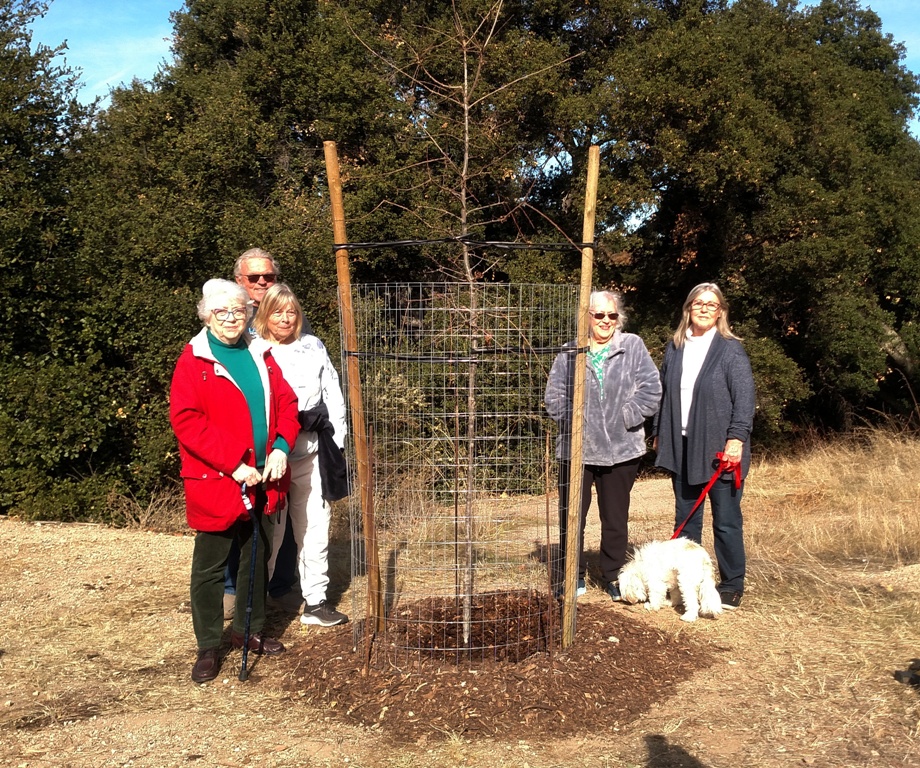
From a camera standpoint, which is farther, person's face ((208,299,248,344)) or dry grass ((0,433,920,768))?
person's face ((208,299,248,344))

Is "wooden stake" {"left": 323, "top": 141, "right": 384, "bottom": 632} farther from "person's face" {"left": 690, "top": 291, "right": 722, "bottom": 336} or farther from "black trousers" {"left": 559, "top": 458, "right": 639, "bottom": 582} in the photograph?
"person's face" {"left": 690, "top": 291, "right": 722, "bottom": 336}

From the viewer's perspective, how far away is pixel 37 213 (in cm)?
866

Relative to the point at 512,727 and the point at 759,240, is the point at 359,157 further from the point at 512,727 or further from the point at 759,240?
the point at 512,727

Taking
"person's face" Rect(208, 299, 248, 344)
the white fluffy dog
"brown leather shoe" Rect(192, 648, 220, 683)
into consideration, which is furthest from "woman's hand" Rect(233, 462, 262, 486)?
the white fluffy dog

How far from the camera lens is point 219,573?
167 inches

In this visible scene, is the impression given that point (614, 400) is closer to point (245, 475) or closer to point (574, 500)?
point (574, 500)

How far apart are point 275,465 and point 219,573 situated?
0.59 metres

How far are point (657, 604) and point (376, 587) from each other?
181 centimetres

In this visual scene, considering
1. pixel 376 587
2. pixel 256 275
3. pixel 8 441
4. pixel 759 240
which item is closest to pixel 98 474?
pixel 8 441

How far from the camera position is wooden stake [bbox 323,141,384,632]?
3982 mm

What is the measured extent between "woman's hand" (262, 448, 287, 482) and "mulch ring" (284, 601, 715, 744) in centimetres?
94

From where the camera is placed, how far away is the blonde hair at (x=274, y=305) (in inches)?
186

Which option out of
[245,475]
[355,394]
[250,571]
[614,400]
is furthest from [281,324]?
[614,400]

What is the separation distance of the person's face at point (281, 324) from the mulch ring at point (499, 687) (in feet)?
5.37
